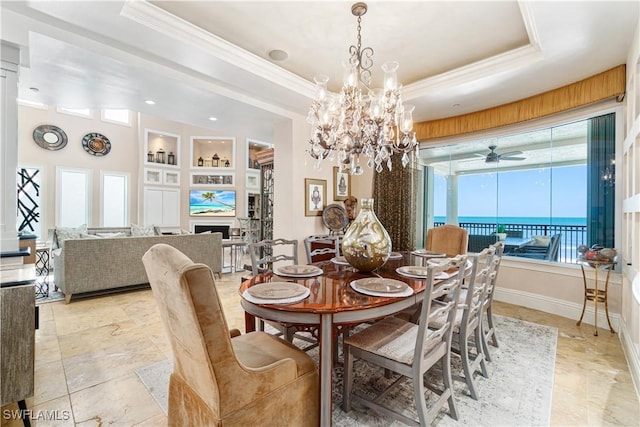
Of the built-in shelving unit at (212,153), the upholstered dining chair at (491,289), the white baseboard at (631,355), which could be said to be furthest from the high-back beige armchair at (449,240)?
the built-in shelving unit at (212,153)

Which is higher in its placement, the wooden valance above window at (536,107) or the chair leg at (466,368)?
the wooden valance above window at (536,107)

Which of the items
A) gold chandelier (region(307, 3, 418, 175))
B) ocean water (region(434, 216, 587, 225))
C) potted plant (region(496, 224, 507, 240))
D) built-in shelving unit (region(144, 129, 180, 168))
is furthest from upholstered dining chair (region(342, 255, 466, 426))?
built-in shelving unit (region(144, 129, 180, 168))

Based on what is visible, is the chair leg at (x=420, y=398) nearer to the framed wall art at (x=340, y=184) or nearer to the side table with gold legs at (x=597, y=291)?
the side table with gold legs at (x=597, y=291)

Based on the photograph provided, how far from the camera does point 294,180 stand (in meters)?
4.22

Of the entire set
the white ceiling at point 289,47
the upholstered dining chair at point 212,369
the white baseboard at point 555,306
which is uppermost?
the white ceiling at point 289,47

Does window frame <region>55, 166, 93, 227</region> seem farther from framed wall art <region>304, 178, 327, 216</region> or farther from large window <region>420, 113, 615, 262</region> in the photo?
large window <region>420, 113, 615, 262</region>

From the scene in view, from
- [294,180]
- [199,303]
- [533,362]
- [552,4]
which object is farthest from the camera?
[294,180]

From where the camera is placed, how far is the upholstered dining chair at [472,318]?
70.1 inches

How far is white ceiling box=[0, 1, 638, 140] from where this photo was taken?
2.21 m

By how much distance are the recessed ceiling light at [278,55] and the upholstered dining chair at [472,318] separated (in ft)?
8.74

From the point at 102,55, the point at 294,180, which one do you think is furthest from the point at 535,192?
the point at 102,55

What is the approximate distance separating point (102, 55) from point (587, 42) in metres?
4.19

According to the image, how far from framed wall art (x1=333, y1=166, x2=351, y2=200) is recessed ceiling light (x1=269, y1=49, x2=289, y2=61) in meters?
2.07

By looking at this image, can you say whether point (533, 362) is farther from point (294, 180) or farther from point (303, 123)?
point (303, 123)
